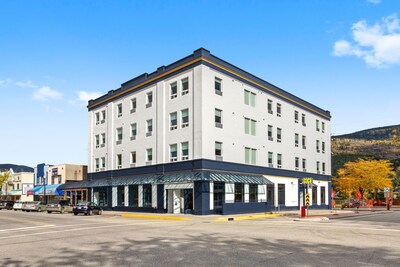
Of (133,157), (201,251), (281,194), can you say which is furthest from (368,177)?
(201,251)

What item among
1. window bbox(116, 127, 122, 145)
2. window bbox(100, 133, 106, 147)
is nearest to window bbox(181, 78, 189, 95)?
window bbox(116, 127, 122, 145)

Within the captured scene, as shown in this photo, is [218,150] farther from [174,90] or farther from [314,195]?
[314,195]

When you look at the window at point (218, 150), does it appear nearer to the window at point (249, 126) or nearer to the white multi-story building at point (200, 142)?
the white multi-story building at point (200, 142)

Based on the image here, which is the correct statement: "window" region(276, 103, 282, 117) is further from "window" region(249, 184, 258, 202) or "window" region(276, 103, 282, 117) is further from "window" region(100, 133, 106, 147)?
"window" region(100, 133, 106, 147)

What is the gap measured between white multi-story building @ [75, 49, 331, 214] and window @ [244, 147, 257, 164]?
0.11 m

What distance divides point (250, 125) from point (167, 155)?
9.68m

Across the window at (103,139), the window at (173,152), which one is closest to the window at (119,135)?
the window at (103,139)

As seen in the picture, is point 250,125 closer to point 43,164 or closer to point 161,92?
point 161,92

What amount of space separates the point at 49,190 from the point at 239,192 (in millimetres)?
39173

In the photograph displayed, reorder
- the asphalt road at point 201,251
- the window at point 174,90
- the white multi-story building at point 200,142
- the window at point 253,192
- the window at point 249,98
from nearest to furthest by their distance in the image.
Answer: the asphalt road at point 201,251 → the white multi-story building at point 200,142 → the window at point 174,90 → the window at point 253,192 → the window at point 249,98

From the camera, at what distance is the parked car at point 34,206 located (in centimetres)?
5225

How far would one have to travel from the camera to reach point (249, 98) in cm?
4484

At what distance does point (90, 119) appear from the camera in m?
56.9

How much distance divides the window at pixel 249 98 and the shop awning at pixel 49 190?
3495 cm
